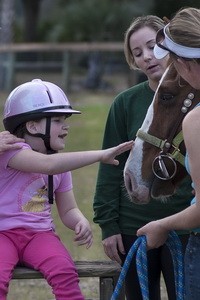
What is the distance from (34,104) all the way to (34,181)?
0.35 m

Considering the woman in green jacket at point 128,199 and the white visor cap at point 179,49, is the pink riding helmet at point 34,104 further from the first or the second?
the white visor cap at point 179,49

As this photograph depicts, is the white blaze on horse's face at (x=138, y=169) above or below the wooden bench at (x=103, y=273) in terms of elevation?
above

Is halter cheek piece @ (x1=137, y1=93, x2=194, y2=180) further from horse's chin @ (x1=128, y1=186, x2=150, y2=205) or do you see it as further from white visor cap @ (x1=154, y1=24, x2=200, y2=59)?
white visor cap @ (x1=154, y1=24, x2=200, y2=59)

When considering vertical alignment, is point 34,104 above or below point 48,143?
above

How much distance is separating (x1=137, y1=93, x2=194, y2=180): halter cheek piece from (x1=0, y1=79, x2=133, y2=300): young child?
37cm

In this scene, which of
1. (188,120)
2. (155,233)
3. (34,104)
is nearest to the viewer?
(188,120)

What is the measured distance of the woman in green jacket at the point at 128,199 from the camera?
4340 mm

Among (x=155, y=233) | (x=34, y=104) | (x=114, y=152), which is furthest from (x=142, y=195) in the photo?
(x=34, y=104)

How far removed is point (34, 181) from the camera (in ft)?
13.0

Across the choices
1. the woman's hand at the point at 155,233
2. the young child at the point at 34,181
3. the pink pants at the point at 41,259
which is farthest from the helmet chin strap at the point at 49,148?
the woman's hand at the point at 155,233

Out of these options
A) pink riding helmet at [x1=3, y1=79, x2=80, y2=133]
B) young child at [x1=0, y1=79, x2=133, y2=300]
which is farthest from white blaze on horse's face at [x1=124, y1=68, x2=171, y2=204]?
pink riding helmet at [x1=3, y1=79, x2=80, y2=133]

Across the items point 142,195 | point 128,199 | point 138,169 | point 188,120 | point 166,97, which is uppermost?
point 188,120

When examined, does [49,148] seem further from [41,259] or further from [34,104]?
[41,259]

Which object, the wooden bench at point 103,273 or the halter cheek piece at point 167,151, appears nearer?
the halter cheek piece at point 167,151
